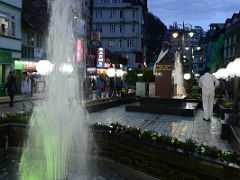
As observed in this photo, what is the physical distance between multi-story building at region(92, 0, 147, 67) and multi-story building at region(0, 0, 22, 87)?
5562cm

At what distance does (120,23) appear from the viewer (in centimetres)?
9406

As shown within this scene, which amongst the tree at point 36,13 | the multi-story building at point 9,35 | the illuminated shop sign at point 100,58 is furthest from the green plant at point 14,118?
the illuminated shop sign at point 100,58

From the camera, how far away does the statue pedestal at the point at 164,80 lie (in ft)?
71.4

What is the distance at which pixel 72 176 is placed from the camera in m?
8.97

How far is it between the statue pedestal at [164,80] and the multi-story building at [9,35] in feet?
58.4

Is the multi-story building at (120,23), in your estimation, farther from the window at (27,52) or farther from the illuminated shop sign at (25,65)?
the illuminated shop sign at (25,65)

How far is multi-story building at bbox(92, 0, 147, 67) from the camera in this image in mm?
93688

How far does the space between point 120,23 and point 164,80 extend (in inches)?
2901

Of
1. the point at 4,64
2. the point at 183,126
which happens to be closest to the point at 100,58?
the point at 4,64

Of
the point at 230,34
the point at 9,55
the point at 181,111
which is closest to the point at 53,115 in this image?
the point at 181,111

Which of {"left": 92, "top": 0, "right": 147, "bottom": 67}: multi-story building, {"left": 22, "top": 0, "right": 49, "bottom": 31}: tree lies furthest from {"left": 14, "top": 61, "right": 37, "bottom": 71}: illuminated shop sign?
{"left": 92, "top": 0, "right": 147, "bottom": 67}: multi-story building

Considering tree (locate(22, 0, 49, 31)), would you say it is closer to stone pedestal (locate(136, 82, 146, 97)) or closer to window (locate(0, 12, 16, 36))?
window (locate(0, 12, 16, 36))

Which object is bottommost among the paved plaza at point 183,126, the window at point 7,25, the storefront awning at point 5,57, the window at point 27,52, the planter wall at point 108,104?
the paved plaza at point 183,126

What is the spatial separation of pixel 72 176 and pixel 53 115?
202 centimetres
